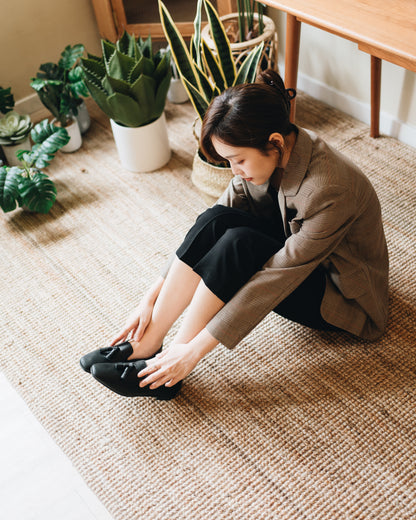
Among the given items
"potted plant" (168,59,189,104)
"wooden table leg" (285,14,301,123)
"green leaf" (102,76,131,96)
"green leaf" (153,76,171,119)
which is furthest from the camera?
"potted plant" (168,59,189,104)

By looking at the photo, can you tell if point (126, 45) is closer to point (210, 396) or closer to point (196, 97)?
point (196, 97)

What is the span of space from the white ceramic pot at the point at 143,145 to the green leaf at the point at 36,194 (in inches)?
13.1

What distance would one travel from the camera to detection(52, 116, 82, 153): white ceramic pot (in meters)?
2.17

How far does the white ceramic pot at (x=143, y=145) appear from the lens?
198 cm

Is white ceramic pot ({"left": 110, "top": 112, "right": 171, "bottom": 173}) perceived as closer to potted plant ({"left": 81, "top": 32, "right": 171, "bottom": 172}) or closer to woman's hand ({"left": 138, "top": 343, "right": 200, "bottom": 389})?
potted plant ({"left": 81, "top": 32, "right": 171, "bottom": 172})

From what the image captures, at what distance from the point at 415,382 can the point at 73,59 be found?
1.74m

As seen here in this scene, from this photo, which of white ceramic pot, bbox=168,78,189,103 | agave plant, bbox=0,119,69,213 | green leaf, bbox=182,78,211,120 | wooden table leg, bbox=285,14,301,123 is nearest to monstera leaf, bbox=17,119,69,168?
agave plant, bbox=0,119,69,213

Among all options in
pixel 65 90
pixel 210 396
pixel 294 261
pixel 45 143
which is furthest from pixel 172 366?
pixel 65 90

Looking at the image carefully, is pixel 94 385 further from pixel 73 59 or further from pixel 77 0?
pixel 77 0

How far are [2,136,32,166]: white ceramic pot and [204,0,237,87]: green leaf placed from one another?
0.88 meters

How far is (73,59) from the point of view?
2148 mm

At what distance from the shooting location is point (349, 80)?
2145mm

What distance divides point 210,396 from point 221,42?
1.11 metres

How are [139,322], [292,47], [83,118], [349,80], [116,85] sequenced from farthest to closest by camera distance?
1. [83,118]
2. [349,80]
3. [116,85]
4. [292,47]
5. [139,322]
